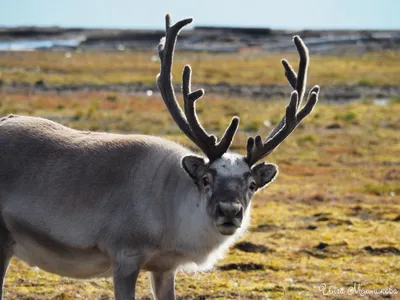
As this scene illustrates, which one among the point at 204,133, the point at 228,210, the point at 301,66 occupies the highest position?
the point at 301,66

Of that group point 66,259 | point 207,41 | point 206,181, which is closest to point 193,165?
point 206,181

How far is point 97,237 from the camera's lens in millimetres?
8156

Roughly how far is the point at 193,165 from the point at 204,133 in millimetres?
367

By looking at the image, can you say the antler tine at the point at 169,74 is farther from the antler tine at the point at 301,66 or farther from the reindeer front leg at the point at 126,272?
the reindeer front leg at the point at 126,272

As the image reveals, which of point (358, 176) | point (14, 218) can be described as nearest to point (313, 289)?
point (14, 218)

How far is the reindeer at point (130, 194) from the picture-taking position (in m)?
7.93

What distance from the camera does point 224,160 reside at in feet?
26.0

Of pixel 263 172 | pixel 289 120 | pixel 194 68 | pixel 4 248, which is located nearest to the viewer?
pixel 263 172

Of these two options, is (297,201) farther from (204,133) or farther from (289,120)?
(204,133)

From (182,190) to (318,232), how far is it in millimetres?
6915

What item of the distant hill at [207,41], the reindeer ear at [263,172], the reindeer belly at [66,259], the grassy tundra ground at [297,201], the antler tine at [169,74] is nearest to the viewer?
the reindeer ear at [263,172]

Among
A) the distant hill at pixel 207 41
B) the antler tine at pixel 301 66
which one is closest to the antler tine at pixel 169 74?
the antler tine at pixel 301 66

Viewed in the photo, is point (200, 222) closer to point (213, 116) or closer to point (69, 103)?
point (213, 116)

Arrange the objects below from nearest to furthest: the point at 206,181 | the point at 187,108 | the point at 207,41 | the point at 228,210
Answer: the point at 228,210
the point at 206,181
the point at 187,108
the point at 207,41
